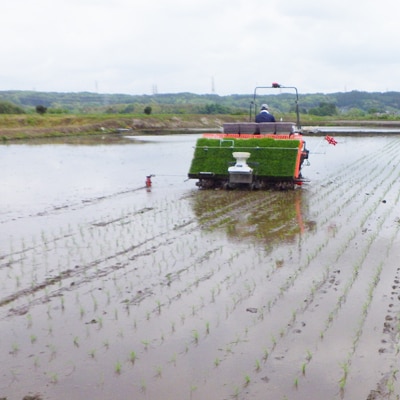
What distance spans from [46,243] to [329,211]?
5.11m

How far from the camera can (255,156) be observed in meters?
12.9

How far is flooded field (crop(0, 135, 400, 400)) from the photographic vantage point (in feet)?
14.0

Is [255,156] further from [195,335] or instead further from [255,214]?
[195,335]

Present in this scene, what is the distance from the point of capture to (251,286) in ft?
20.6

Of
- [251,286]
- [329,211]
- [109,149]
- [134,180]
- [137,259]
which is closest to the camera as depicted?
[251,286]

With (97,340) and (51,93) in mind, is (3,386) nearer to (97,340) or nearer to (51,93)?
(97,340)

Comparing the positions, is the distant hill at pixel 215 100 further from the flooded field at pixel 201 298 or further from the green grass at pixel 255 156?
the flooded field at pixel 201 298

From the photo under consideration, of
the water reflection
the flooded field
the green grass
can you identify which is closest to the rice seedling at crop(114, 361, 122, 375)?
the flooded field

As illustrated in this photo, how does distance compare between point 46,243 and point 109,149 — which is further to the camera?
point 109,149

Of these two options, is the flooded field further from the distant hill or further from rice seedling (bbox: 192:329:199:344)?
the distant hill

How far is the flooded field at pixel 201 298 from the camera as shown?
426cm

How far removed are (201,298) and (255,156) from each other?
7416 millimetres

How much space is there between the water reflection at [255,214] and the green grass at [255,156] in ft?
1.71

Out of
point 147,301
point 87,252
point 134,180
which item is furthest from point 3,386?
point 134,180
